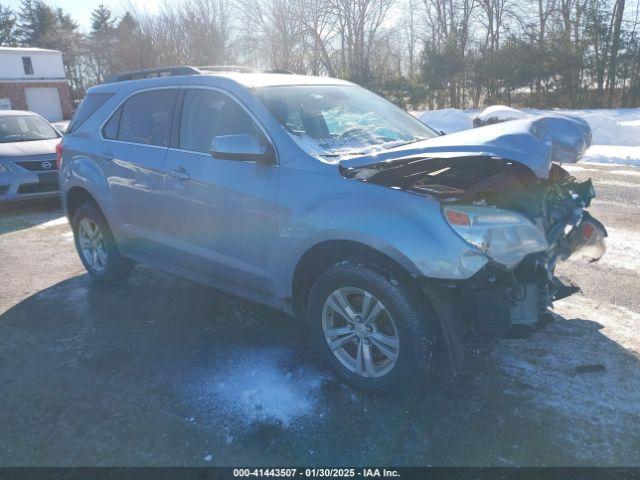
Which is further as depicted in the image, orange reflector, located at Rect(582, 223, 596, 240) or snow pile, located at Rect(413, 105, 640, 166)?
snow pile, located at Rect(413, 105, 640, 166)

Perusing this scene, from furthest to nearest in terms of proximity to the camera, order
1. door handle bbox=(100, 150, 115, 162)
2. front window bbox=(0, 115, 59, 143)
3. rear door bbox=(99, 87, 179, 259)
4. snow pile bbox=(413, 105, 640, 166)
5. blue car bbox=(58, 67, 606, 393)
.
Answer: snow pile bbox=(413, 105, 640, 166), front window bbox=(0, 115, 59, 143), door handle bbox=(100, 150, 115, 162), rear door bbox=(99, 87, 179, 259), blue car bbox=(58, 67, 606, 393)

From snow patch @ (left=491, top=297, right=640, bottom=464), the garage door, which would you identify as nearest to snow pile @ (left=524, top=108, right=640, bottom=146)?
snow patch @ (left=491, top=297, right=640, bottom=464)

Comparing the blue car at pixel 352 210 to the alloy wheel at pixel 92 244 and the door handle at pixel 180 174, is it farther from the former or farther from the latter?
the alloy wheel at pixel 92 244

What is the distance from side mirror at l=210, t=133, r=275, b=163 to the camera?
324 centimetres

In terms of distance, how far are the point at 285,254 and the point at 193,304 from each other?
1.63 m

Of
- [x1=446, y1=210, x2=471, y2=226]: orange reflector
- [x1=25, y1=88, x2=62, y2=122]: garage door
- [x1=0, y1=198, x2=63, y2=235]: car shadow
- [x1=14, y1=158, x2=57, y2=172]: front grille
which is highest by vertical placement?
[x1=25, y1=88, x2=62, y2=122]: garage door

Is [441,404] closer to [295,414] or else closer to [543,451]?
[543,451]

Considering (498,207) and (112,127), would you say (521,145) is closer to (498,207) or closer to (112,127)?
(498,207)

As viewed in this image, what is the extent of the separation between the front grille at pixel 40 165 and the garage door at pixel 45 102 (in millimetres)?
36497

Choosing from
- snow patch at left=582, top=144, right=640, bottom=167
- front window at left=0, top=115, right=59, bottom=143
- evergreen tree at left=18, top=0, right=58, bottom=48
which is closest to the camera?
front window at left=0, top=115, right=59, bottom=143

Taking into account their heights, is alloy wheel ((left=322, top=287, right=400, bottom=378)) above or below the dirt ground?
above

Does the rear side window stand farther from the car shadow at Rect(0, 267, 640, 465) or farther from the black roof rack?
the car shadow at Rect(0, 267, 640, 465)

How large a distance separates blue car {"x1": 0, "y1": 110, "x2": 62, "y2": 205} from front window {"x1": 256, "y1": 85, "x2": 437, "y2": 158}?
19.9ft

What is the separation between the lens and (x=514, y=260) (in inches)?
108
